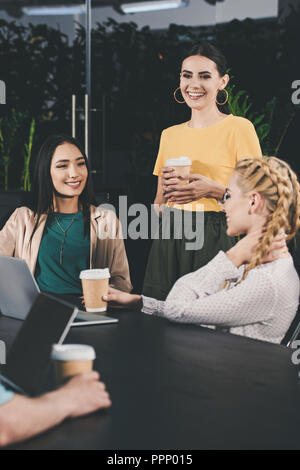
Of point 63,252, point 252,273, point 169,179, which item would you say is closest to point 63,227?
point 63,252

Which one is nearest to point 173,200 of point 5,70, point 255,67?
point 255,67

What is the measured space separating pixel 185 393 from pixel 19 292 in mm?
875

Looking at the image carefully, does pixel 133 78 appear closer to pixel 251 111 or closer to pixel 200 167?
pixel 251 111

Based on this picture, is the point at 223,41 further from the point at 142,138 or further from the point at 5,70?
the point at 5,70

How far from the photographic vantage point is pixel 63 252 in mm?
2990

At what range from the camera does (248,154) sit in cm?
288

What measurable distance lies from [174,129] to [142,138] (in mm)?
918

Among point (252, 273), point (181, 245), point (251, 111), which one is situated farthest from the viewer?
point (251, 111)

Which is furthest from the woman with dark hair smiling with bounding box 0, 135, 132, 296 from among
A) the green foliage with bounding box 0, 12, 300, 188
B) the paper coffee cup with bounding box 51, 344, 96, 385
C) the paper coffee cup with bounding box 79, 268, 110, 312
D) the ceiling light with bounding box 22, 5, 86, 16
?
the ceiling light with bounding box 22, 5, 86, 16

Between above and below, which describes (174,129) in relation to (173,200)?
above

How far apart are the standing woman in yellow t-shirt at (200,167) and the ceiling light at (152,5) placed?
1002mm

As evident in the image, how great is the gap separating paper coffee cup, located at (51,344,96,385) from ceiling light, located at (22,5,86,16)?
3.98 m

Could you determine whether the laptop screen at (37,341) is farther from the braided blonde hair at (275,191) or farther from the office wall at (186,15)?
the office wall at (186,15)
